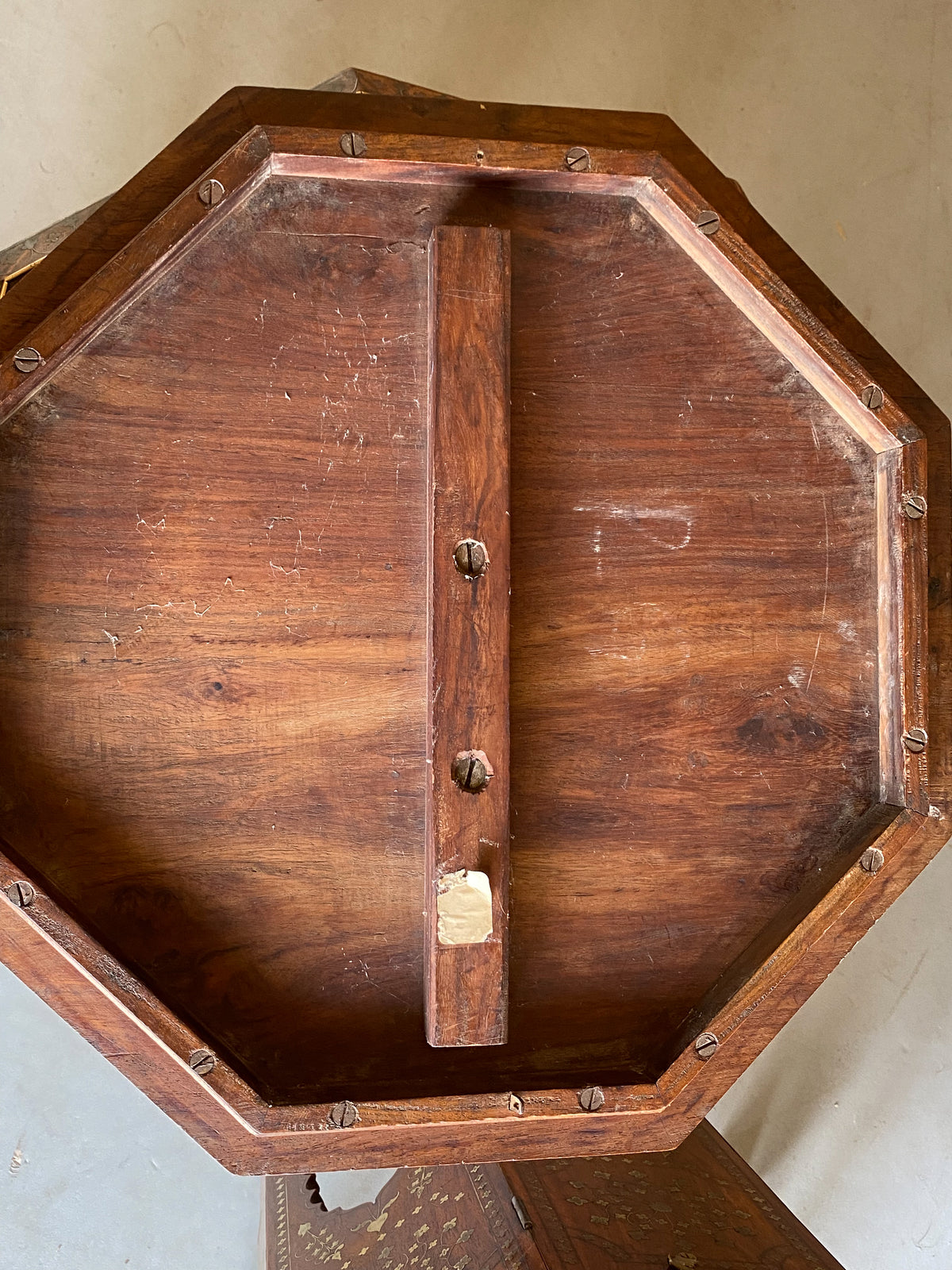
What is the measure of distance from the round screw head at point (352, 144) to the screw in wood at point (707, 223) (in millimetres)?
524

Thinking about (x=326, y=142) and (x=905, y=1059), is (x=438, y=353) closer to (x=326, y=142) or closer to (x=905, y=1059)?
(x=326, y=142)

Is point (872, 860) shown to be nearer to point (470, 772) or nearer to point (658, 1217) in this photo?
point (470, 772)

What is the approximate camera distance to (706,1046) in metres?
1.50

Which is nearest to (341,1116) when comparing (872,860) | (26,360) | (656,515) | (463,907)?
(463,907)

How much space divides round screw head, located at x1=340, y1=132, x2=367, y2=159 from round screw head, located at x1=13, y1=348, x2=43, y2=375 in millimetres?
538

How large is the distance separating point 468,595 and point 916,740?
0.80 m

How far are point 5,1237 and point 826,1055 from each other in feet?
7.91

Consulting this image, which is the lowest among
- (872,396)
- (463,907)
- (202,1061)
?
(202,1061)

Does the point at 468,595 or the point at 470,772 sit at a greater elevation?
the point at 468,595

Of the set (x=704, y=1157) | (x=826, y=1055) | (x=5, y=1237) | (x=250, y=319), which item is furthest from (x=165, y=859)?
(x=826, y=1055)

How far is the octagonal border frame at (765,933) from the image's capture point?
1378 mm

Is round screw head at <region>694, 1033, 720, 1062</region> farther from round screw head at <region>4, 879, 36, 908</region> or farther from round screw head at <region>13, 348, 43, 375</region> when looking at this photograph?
round screw head at <region>13, 348, 43, 375</region>

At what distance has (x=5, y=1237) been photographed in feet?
8.76

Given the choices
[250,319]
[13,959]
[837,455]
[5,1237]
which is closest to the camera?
[13,959]
